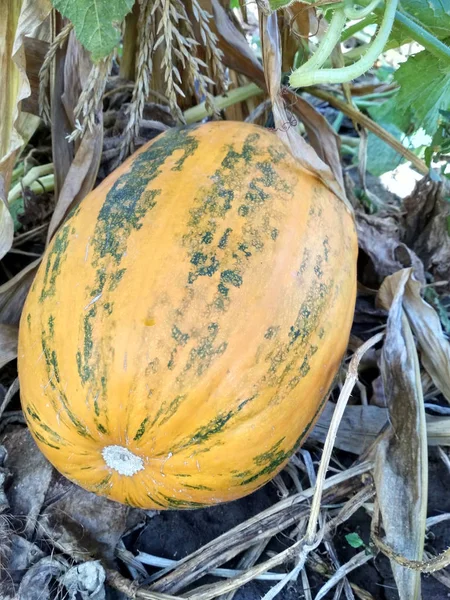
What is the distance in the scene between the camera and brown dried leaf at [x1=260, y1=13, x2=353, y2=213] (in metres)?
A: 1.45

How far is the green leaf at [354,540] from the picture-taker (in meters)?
→ 1.57

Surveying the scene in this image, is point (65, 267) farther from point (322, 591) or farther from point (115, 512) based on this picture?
point (322, 591)

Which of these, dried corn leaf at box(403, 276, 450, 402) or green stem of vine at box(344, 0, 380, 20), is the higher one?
green stem of vine at box(344, 0, 380, 20)

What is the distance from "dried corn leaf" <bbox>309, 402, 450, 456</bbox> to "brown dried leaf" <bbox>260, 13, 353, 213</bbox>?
0.59 meters

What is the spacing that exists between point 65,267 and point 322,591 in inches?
37.9

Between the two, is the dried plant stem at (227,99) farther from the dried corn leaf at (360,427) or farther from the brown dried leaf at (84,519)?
the brown dried leaf at (84,519)

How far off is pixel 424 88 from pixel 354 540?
48.7 inches

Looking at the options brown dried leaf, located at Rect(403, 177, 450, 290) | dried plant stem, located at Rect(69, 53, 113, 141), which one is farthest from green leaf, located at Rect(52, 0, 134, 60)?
brown dried leaf, located at Rect(403, 177, 450, 290)

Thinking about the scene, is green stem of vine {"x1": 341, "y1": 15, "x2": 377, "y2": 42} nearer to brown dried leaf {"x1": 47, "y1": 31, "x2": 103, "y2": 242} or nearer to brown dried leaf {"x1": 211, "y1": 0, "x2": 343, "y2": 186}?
brown dried leaf {"x1": 211, "y1": 0, "x2": 343, "y2": 186}

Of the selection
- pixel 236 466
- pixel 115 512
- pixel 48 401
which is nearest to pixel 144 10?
pixel 48 401

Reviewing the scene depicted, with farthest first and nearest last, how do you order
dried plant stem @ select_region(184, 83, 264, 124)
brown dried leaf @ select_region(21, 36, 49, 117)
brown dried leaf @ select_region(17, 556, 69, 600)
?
1. dried plant stem @ select_region(184, 83, 264, 124)
2. brown dried leaf @ select_region(21, 36, 49, 117)
3. brown dried leaf @ select_region(17, 556, 69, 600)

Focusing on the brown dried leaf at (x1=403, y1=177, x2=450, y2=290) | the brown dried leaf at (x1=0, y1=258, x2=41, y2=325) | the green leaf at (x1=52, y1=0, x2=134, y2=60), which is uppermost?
the green leaf at (x1=52, y1=0, x2=134, y2=60)

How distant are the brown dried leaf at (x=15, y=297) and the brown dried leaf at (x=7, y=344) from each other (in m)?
0.08

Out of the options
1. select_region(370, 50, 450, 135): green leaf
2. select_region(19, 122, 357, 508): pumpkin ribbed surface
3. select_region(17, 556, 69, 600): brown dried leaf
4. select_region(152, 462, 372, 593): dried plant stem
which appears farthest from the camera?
select_region(370, 50, 450, 135): green leaf
